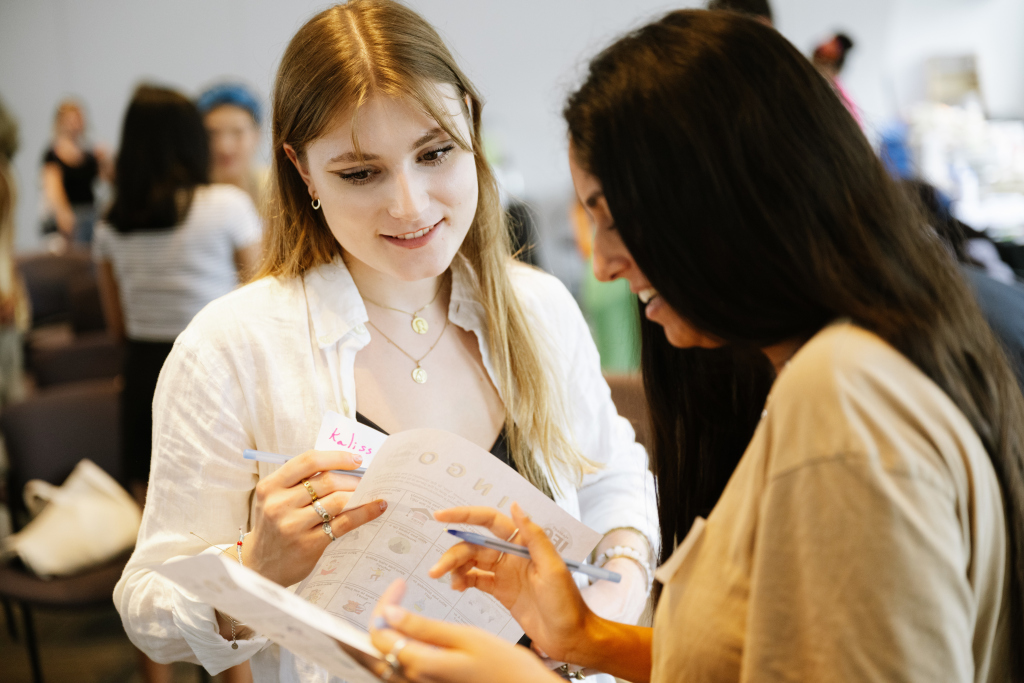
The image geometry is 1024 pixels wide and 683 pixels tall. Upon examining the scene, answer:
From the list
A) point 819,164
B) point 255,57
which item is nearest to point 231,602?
point 819,164

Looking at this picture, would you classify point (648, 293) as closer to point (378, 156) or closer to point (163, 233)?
point (378, 156)

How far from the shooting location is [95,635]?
10.1ft

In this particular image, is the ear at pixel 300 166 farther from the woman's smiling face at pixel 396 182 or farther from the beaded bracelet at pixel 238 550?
the beaded bracelet at pixel 238 550

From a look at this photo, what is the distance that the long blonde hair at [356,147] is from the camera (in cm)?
112

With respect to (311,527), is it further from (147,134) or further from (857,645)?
(147,134)

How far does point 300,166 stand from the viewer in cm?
122

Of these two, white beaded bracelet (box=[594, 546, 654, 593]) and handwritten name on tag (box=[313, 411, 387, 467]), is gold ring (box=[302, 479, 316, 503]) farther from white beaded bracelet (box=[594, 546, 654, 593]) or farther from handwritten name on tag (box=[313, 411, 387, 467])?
white beaded bracelet (box=[594, 546, 654, 593])

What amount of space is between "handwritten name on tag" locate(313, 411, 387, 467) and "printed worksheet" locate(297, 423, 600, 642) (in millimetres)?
96

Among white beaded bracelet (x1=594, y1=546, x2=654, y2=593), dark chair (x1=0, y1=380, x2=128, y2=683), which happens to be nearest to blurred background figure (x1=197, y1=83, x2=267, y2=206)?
dark chair (x1=0, y1=380, x2=128, y2=683)

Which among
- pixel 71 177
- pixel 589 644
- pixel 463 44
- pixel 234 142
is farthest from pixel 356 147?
pixel 71 177

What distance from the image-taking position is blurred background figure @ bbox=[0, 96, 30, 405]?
3.78 metres

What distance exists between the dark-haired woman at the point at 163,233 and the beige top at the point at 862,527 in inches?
101

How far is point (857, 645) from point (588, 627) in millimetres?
421

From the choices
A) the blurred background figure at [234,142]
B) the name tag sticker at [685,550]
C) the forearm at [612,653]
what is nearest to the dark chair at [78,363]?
the blurred background figure at [234,142]
